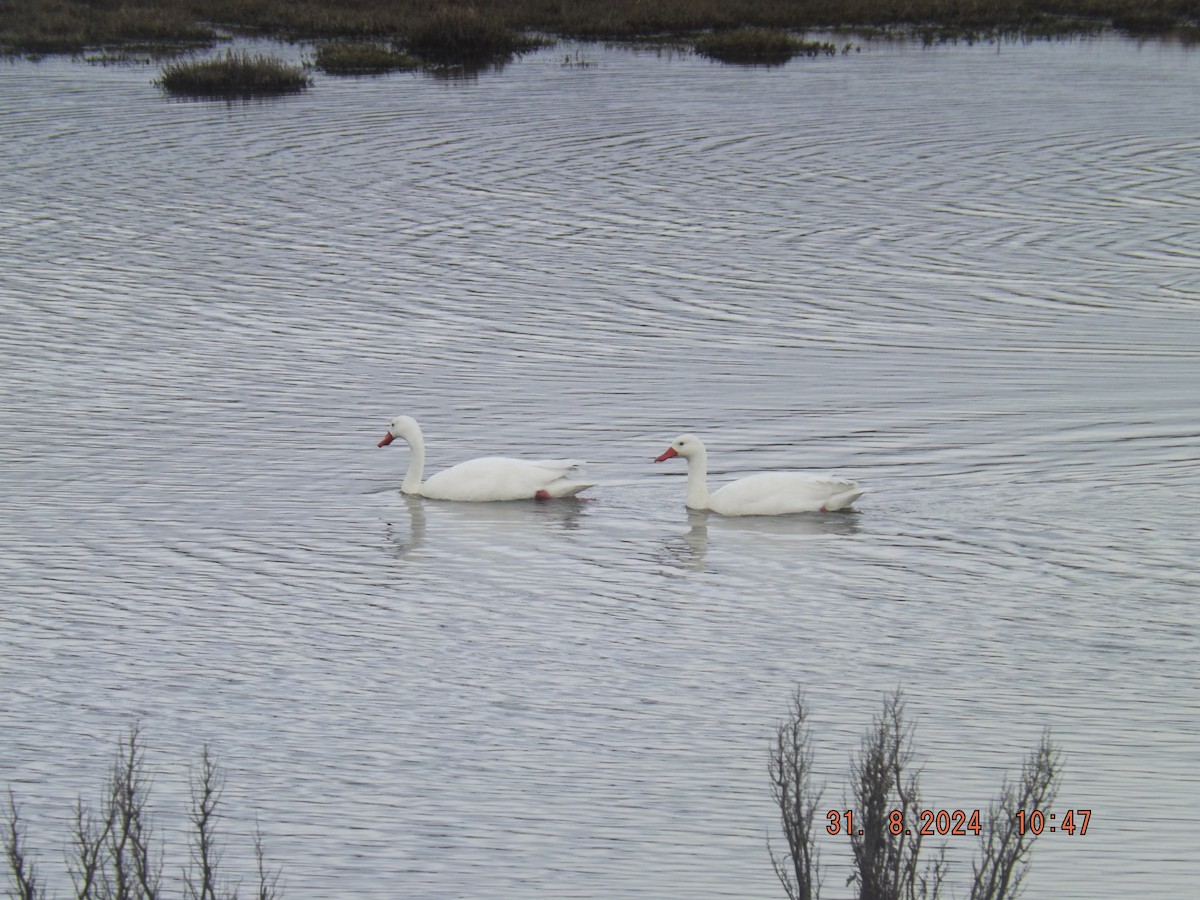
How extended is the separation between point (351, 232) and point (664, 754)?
661 inches

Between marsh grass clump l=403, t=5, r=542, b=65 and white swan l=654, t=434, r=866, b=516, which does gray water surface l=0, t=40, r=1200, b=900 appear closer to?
white swan l=654, t=434, r=866, b=516

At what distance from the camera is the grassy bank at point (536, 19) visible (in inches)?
1845

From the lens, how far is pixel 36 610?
1099cm

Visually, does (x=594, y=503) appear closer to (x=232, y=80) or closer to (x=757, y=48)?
(x=232, y=80)

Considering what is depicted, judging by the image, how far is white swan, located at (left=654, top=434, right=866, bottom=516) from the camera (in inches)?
497

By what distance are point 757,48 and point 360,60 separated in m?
9.71

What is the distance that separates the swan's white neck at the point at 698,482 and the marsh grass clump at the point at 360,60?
3061 cm

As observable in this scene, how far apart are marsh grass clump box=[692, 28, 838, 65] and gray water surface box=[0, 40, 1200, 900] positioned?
46.3ft

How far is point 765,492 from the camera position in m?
12.8

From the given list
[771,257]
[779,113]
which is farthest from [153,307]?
[779,113]

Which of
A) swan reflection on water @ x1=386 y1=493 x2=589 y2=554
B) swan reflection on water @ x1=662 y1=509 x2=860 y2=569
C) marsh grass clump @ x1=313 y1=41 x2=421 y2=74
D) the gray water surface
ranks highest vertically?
marsh grass clump @ x1=313 y1=41 x2=421 y2=74
